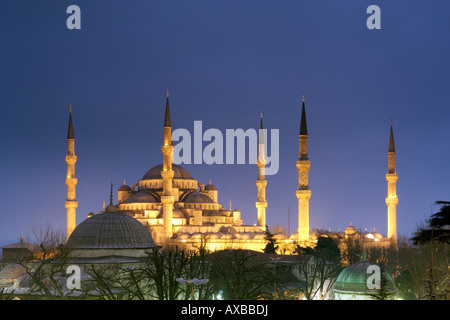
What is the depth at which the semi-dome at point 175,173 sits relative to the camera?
7069 centimetres

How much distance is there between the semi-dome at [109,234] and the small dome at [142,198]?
31922mm

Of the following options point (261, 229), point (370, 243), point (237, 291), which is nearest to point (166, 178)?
point (261, 229)

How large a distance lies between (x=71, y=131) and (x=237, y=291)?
42550 mm

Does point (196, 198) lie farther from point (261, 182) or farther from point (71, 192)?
point (71, 192)

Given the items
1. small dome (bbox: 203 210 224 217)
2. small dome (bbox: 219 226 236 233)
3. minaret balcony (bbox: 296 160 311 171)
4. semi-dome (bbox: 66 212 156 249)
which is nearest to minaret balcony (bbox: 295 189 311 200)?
minaret balcony (bbox: 296 160 311 171)

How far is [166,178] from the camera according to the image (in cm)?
5753

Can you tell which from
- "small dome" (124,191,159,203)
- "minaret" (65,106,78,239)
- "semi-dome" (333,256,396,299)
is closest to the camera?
"semi-dome" (333,256,396,299)

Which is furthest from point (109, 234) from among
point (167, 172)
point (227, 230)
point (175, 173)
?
point (175, 173)

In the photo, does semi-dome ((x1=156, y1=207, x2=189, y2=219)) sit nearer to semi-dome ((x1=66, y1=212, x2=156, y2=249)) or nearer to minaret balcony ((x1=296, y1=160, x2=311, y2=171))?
minaret balcony ((x1=296, y1=160, x2=311, y2=171))

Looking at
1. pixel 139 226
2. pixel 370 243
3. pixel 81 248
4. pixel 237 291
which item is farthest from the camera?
pixel 370 243

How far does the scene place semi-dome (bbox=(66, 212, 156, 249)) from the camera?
104 feet

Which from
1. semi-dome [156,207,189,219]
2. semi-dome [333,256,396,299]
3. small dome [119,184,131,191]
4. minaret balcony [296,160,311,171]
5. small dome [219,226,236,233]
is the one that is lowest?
semi-dome [333,256,396,299]
